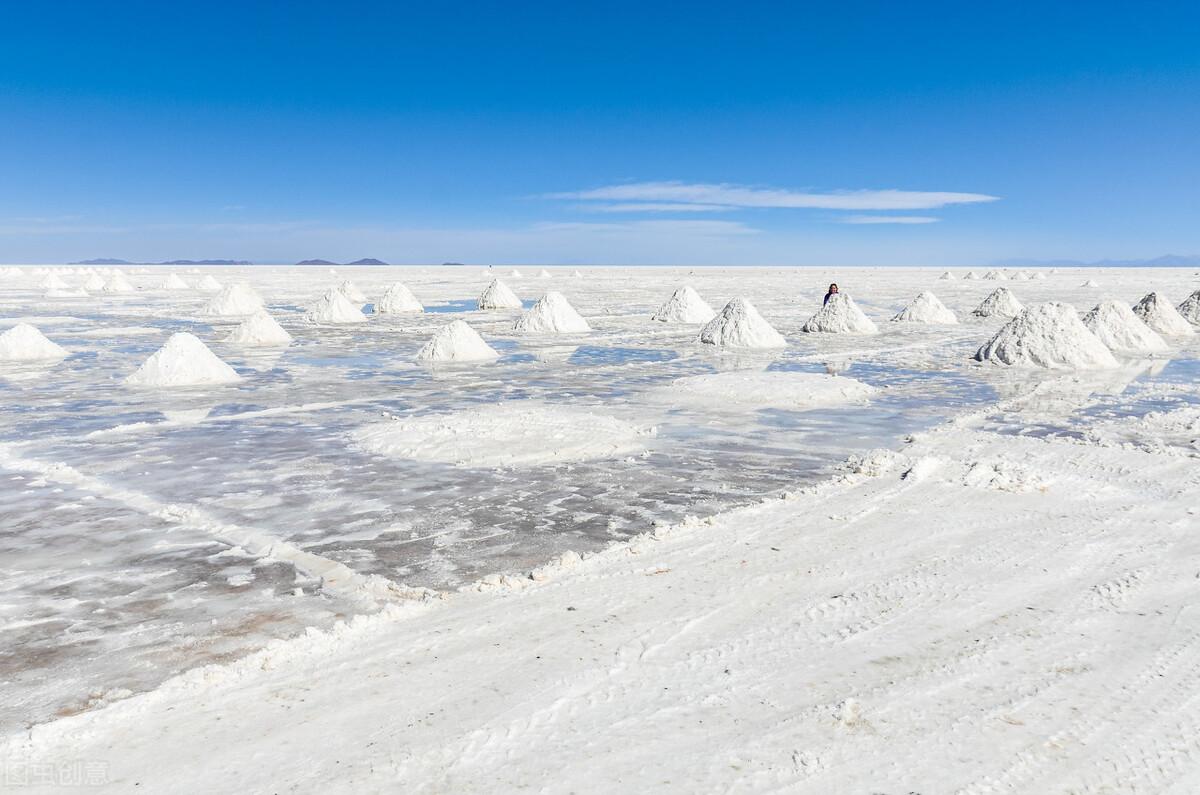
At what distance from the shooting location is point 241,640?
11.1 ft

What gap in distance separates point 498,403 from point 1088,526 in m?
5.82

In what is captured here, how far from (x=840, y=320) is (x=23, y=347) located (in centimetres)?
1453

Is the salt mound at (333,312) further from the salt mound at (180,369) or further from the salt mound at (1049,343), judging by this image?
the salt mound at (1049,343)

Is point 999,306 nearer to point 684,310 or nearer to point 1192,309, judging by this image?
point 1192,309

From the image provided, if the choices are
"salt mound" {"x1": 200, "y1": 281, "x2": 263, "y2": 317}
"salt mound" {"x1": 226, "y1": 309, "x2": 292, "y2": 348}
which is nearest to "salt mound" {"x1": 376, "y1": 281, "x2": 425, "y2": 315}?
"salt mound" {"x1": 200, "y1": 281, "x2": 263, "y2": 317}

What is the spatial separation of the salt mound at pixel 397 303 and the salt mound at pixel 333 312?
8.15 ft

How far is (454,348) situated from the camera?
1308cm

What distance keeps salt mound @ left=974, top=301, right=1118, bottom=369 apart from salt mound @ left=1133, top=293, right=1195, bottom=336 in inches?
247

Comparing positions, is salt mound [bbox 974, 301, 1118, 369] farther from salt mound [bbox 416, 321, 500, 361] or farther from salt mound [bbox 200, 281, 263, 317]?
salt mound [bbox 200, 281, 263, 317]

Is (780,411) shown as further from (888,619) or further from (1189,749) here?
(1189,749)

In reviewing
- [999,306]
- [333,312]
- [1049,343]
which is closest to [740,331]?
[1049,343]

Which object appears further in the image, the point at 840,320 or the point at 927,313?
the point at 927,313

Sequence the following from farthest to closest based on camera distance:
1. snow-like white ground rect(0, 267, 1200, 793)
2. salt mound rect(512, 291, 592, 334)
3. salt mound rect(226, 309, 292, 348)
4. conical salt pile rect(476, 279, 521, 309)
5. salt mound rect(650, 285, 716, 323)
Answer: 1. conical salt pile rect(476, 279, 521, 309)
2. salt mound rect(650, 285, 716, 323)
3. salt mound rect(512, 291, 592, 334)
4. salt mound rect(226, 309, 292, 348)
5. snow-like white ground rect(0, 267, 1200, 793)

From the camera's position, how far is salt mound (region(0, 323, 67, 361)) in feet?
42.1
